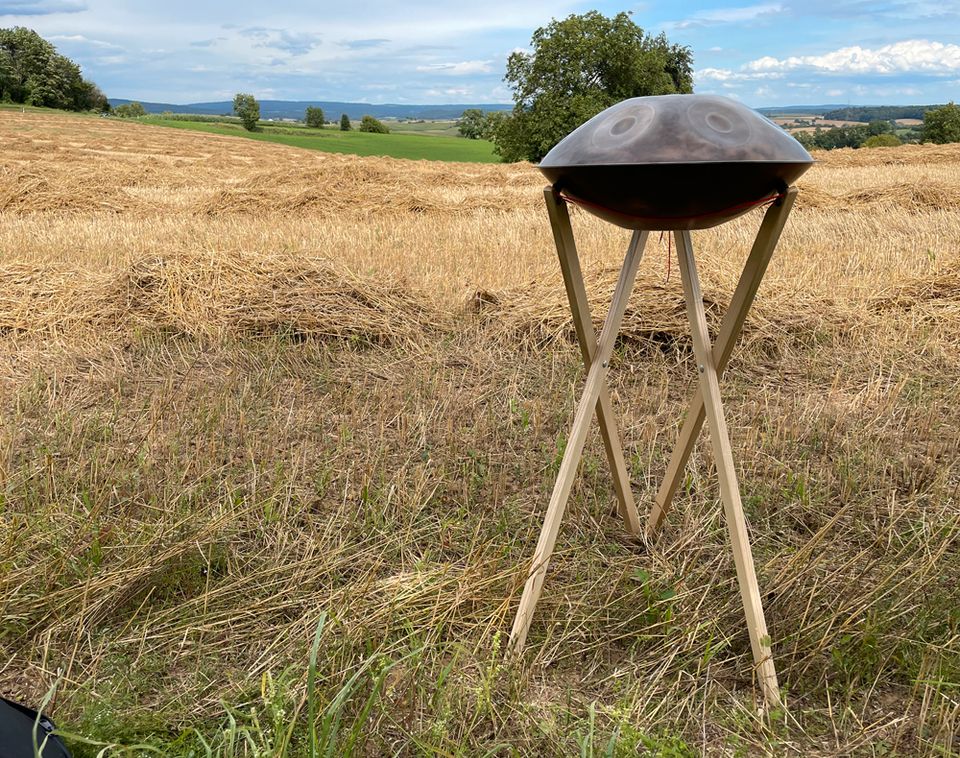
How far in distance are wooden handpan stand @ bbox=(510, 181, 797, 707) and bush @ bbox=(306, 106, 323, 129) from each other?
8376 centimetres

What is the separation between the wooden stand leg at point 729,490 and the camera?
2.14m

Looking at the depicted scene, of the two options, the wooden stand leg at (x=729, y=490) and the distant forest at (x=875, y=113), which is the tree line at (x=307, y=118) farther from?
the wooden stand leg at (x=729, y=490)

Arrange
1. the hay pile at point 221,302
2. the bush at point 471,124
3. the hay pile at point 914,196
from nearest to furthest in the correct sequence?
the hay pile at point 221,302 → the hay pile at point 914,196 → the bush at point 471,124

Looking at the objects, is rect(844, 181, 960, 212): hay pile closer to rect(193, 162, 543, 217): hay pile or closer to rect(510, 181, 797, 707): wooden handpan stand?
rect(193, 162, 543, 217): hay pile

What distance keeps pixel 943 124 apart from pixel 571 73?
25476 millimetres

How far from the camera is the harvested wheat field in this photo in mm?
2070

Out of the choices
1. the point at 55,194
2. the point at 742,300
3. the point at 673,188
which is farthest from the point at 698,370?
the point at 55,194

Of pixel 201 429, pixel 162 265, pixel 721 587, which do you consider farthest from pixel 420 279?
pixel 721 587

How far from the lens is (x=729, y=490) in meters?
2.18

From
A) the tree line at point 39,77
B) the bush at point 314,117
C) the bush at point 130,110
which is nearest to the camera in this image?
the tree line at point 39,77

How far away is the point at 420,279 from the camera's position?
6.11 m

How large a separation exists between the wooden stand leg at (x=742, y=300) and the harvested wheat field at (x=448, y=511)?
0.36m

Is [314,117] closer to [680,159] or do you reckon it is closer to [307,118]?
[307,118]

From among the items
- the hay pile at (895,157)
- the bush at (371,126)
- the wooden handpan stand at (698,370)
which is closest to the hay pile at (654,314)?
the wooden handpan stand at (698,370)
